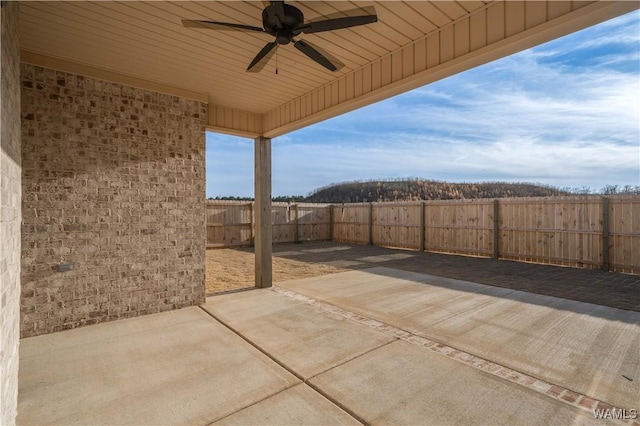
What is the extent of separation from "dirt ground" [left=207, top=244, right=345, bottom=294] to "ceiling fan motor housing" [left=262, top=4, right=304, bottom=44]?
459 cm

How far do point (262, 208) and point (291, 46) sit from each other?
3.27 metres

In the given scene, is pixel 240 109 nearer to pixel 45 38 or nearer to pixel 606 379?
pixel 45 38

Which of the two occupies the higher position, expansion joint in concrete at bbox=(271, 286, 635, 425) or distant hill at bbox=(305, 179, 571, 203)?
distant hill at bbox=(305, 179, 571, 203)

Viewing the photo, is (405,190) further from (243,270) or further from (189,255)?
(189,255)

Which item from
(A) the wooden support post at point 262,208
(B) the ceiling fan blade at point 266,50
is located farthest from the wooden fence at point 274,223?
(B) the ceiling fan blade at point 266,50

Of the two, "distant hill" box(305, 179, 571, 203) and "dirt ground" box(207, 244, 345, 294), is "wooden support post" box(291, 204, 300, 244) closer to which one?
"dirt ground" box(207, 244, 345, 294)

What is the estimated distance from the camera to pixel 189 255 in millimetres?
4711

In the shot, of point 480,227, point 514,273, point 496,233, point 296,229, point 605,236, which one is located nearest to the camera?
point 514,273

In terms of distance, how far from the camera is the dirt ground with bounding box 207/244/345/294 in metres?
6.43

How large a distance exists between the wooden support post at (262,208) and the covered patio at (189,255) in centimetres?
56

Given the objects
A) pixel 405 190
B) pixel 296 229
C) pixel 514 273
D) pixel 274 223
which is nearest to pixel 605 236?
pixel 514 273

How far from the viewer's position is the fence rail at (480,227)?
741cm

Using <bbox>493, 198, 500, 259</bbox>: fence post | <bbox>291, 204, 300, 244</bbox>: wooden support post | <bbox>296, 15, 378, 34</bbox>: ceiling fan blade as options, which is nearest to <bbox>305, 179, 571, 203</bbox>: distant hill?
<bbox>291, 204, 300, 244</bbox>: wooden support post

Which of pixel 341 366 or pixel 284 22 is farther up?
pixel 284 22
